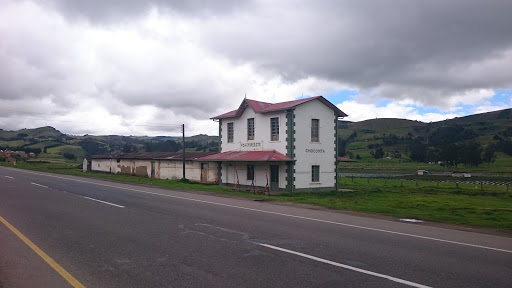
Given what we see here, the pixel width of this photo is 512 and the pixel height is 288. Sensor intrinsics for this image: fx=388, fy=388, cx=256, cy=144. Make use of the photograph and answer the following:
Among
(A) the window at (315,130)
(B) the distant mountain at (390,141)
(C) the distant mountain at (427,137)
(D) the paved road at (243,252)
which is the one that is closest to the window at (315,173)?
(A) the window at (315,130)

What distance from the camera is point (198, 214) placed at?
45.7 ft

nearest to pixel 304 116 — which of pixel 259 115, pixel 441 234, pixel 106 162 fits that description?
pixel 259 115

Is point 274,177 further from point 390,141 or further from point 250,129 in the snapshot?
point 390,141

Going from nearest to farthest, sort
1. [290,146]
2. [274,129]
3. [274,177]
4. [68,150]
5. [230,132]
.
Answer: [290,146], [274,177], [274,129], [230,132], [68,150]

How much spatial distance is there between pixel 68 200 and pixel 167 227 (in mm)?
9368

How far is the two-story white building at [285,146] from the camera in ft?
91.5

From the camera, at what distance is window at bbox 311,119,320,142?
29.4 meters

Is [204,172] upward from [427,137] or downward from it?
downward

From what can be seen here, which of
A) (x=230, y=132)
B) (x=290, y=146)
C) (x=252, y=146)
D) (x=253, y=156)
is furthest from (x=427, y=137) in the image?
(x=253, y=156)

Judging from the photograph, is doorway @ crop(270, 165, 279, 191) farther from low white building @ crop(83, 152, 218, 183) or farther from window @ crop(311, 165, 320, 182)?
low white building @ crop(83, 152, 218, 183)

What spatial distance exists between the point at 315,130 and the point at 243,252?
2220 centimetres

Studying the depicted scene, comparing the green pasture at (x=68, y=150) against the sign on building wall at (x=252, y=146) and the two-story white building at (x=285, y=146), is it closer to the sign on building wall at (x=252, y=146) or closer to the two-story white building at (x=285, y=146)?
the sign on building wall at (x=252, y=146)

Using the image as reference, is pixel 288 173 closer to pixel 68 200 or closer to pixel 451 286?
pixel 68 200

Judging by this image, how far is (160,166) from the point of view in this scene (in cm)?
4262
